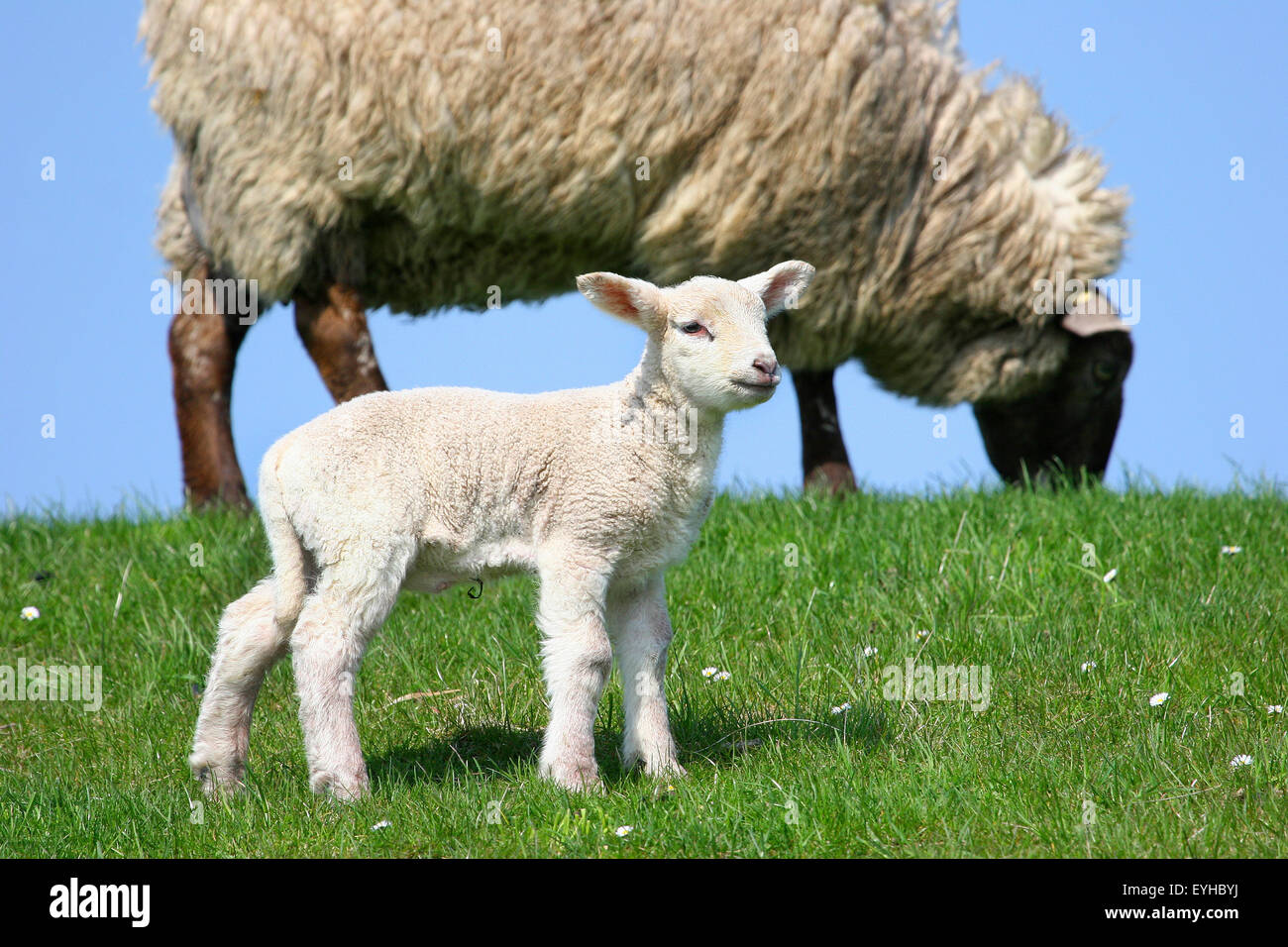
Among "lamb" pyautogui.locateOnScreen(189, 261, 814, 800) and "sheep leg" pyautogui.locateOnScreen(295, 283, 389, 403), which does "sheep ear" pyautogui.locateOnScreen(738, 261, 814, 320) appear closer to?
"lamb" pyautogui.locateOnScreen(189, 261, 814, 800)

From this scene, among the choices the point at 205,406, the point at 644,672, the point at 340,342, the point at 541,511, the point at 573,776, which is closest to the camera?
the point at 573,776

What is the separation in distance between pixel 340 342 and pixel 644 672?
3.91 metres

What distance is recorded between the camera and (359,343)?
7484mm

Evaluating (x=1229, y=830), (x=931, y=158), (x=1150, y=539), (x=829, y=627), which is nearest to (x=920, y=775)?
(x=1229, y=830)

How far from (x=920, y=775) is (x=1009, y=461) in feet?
20.2

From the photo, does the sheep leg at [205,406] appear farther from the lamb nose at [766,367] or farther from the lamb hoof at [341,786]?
the lamb nose at [766,367]

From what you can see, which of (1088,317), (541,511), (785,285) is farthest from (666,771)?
(1088,317)

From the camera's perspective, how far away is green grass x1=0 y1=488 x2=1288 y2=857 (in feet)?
12.0

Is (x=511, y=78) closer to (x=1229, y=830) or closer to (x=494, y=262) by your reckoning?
(x=494, y=262)

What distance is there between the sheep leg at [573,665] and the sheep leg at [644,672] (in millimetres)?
236

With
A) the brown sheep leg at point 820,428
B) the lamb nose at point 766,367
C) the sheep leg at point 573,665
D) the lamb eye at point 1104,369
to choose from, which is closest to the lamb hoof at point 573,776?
the sheep leg at point 573,665

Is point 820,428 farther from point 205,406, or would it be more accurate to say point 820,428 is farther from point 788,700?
point 788,700

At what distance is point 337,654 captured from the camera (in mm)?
3861

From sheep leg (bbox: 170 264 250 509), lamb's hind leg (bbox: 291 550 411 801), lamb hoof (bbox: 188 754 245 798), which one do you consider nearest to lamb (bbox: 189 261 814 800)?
lamb's hind leg (bbox: 291 550 411 801)
